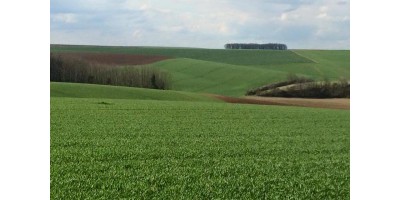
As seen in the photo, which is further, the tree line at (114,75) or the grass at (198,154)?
the tree line at (114,75)

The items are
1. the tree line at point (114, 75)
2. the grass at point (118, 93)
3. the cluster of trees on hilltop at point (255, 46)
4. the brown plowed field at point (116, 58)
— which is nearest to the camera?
the cluster of trees on hilltop at point (255, 46)

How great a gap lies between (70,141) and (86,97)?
5.44 m

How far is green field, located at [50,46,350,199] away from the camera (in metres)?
5.91

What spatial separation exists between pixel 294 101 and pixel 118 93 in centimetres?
413

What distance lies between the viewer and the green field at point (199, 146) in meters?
5.91

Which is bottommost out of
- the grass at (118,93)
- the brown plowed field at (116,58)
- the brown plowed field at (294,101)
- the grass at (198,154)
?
the grass at (198,154)

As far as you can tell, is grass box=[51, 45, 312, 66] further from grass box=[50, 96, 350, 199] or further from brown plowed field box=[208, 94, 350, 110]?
grass box=[50, 96, 350, 199]

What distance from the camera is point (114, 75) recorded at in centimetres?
1197

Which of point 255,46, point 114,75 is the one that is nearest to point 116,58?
point 114,75

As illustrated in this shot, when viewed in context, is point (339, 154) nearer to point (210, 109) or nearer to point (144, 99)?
point (210, 109)

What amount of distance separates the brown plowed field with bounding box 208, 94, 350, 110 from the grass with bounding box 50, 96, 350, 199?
8.5 inches

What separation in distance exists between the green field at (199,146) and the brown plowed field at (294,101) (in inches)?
6.8

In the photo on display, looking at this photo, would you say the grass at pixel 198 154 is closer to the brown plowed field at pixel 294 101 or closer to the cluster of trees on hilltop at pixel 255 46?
the brown plowed field at pixel 294 101

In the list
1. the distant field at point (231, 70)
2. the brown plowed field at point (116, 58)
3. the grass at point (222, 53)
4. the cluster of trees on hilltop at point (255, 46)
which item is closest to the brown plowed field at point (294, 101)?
the distant field at point (231, 70)
